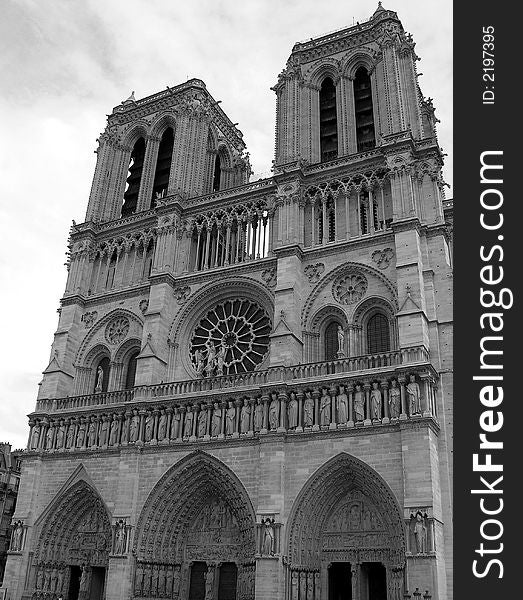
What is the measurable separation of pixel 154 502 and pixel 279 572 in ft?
18.3

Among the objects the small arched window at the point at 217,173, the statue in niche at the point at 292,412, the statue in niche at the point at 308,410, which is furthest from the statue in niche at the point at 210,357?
the small arched window at the point at 217,173

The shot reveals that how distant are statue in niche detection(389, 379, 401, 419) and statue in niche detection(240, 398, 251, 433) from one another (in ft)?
16.5

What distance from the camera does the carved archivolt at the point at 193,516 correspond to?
21.7 metres

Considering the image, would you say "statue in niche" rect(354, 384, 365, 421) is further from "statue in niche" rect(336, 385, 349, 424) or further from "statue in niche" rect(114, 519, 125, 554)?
"statue in niche" rect(114, 519, 125, 554)

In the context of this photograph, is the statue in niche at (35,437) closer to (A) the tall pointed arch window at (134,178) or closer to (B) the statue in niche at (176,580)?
(B) the statue in niche at (176,580)

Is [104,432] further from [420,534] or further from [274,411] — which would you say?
[420,534]

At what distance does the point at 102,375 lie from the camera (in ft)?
89.5

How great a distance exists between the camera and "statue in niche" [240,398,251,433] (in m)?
21.6

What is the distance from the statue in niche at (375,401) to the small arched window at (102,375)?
40.4 ft

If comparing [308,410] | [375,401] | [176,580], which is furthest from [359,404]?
[176,580]

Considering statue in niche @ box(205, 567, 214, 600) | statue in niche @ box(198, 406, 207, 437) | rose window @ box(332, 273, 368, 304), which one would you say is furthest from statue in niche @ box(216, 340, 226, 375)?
statue in niche @ box(205, 567, 214, 600)

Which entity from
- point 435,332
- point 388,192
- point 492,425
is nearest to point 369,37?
point 388,192

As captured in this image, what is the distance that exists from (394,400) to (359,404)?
3.82 ft

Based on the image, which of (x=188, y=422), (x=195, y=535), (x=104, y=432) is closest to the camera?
(x=195, y=535)
